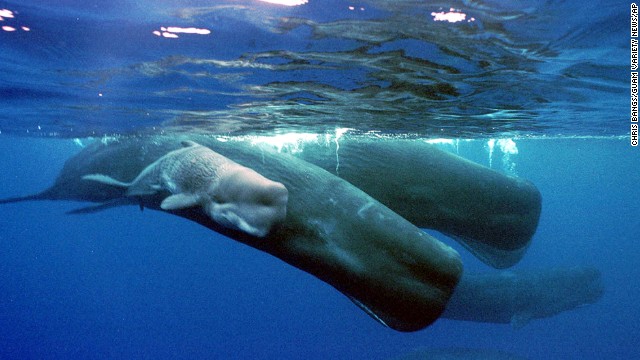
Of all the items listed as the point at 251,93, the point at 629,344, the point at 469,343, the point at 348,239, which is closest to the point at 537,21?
the point at 348,239

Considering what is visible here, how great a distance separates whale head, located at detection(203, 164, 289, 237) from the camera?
2.46 m

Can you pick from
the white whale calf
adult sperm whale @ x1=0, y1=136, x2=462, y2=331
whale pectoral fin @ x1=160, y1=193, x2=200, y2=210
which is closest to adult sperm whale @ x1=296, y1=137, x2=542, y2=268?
adult sperm whale @ x1=0, y1=136, x2=462, y2=331

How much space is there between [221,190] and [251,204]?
316 mm

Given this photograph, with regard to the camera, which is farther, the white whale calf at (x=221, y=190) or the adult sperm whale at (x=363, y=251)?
the adult sperm whale at (x=363, y=251)

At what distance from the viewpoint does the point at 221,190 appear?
271cm

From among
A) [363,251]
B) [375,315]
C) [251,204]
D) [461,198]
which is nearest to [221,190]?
[251,204]

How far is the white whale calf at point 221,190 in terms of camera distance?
248 centimetres

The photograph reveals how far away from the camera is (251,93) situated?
870cm

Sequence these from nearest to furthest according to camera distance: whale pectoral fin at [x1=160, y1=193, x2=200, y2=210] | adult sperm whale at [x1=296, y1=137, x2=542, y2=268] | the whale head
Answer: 1. the whale head
2. whale pectoral fin at [x1=160, y1=193, x2=200, y2=210]
3. adult sperm whale at [x1=296, y1=137, x2=542, y2=268]

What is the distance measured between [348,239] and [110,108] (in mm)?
9271

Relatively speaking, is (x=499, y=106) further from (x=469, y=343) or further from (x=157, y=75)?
(x=469, y=343)

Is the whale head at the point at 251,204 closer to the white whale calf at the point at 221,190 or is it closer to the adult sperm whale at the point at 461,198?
the white whale calf at the point at 221,190

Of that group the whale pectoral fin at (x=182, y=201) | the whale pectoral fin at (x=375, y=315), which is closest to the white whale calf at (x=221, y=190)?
the whale pectoral fin at (x=182, y=201)

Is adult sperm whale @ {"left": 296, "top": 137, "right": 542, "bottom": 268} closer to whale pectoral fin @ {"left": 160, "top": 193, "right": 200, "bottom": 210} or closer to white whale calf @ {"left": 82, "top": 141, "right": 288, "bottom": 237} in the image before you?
white whale calf @ {"left": 82, "top": 141, "right": 288, "bottom": 237}
